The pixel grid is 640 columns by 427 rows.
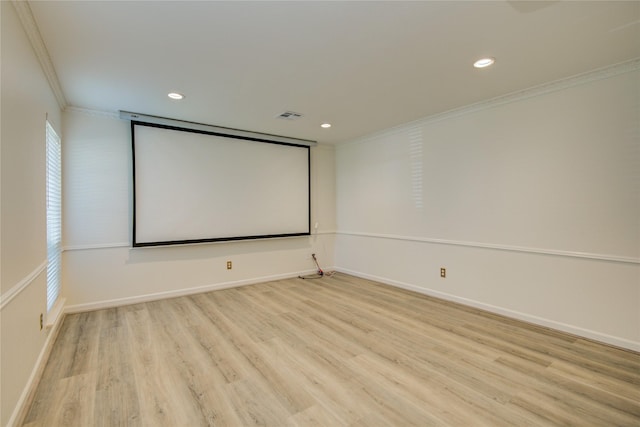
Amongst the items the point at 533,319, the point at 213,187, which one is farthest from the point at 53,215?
the point at 533,319

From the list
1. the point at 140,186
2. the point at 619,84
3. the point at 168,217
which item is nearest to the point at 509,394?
the point at 619,84

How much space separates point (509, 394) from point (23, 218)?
3.45 meters

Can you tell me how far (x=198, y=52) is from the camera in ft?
7.68

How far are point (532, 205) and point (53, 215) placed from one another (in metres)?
5.04

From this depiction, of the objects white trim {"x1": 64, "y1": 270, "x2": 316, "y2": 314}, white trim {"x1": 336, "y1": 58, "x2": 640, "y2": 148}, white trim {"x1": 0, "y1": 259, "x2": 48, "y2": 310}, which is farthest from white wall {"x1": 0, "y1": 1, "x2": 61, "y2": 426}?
white trim {"x1": 336, "y1": 58, "x2": 640, "y2": 148}

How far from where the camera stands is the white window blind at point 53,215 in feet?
9.57

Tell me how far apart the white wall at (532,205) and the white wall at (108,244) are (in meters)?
3.12

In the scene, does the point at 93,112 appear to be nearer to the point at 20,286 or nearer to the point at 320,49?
the point at 20,286

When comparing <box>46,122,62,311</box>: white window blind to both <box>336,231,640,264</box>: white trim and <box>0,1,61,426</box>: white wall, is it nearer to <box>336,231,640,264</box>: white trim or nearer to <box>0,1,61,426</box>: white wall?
<box>0,1,61,426</box>: white wall

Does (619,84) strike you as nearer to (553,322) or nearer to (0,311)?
(553,322)

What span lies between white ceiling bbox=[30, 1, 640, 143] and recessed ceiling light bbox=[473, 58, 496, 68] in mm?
51

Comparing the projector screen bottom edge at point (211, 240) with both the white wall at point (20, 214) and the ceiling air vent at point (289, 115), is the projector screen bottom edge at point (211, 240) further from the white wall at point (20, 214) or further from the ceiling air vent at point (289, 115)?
the ceiling air vent at point (289, 115)

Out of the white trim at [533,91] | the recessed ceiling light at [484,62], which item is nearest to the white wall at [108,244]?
the white trim at [533,91]

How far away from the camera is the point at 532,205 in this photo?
3.17 m
